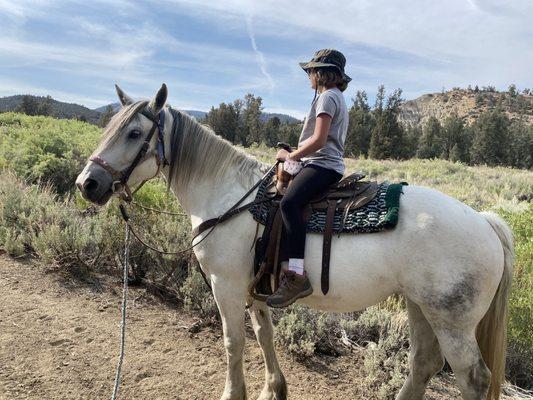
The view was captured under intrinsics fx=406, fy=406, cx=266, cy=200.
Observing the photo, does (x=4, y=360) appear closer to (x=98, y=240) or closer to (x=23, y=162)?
(x=98, y=240)

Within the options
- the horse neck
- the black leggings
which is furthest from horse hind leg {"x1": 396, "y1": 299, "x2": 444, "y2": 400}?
the horse neck

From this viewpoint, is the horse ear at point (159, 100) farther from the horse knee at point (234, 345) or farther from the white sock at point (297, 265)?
the horse knee at point (234, 345)

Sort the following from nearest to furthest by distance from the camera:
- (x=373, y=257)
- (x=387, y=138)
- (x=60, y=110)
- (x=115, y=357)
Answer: (x=373, y=257) → (x=115, y=357) → (x=387, y=138) → (x=60, y=110)

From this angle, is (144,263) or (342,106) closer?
(342,106)

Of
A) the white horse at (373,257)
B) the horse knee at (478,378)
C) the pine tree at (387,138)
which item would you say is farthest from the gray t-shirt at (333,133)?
the pine tree at (387,138)

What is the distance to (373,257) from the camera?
2.71 meters

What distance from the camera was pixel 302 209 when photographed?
292cm

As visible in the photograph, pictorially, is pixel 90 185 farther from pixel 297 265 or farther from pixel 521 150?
pixel 521 150

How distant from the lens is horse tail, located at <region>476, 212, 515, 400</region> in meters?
2.81

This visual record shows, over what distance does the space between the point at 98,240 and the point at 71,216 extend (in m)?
1.06

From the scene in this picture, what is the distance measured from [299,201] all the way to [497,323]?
1.62m

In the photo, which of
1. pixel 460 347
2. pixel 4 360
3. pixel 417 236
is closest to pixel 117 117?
pixel 417 236

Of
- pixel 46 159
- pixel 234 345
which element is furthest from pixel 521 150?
pixel 234 345

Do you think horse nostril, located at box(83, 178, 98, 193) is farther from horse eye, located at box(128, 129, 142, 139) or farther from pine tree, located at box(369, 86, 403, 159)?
pine tree, located at box(369, 86, 403, 159)
